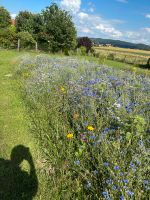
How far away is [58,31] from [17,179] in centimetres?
4294

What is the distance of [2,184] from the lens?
16.2 feet

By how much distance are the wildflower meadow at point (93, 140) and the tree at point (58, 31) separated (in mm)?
38231

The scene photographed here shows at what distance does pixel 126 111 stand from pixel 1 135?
9.29 ft

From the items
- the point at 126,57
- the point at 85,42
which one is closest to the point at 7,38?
the point at 126,57

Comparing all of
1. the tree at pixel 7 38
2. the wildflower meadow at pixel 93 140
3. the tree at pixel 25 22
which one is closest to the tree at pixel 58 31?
the tree at pixel 25 22

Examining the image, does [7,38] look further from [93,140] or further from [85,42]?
[93,140]

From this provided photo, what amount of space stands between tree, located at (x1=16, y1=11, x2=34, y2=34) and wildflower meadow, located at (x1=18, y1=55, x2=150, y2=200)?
42848mm

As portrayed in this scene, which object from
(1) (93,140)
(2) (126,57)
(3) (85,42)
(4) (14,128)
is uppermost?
(1) (93,140)

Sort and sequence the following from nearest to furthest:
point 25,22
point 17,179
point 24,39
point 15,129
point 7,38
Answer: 1. point 17,179
2. point 15,129
3. point 7,38
4. point 24,39
5. point 25,22

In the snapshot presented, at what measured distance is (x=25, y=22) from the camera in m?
52.9

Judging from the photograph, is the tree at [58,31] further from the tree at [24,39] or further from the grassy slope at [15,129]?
the grassy slope at [15,129]

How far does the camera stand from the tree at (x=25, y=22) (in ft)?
164

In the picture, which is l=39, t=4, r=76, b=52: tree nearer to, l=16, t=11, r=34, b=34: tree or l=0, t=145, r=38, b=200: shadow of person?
l=16, t=11, r=34, b=34: tree

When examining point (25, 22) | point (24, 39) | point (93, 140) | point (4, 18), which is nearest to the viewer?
point (93, 140)
